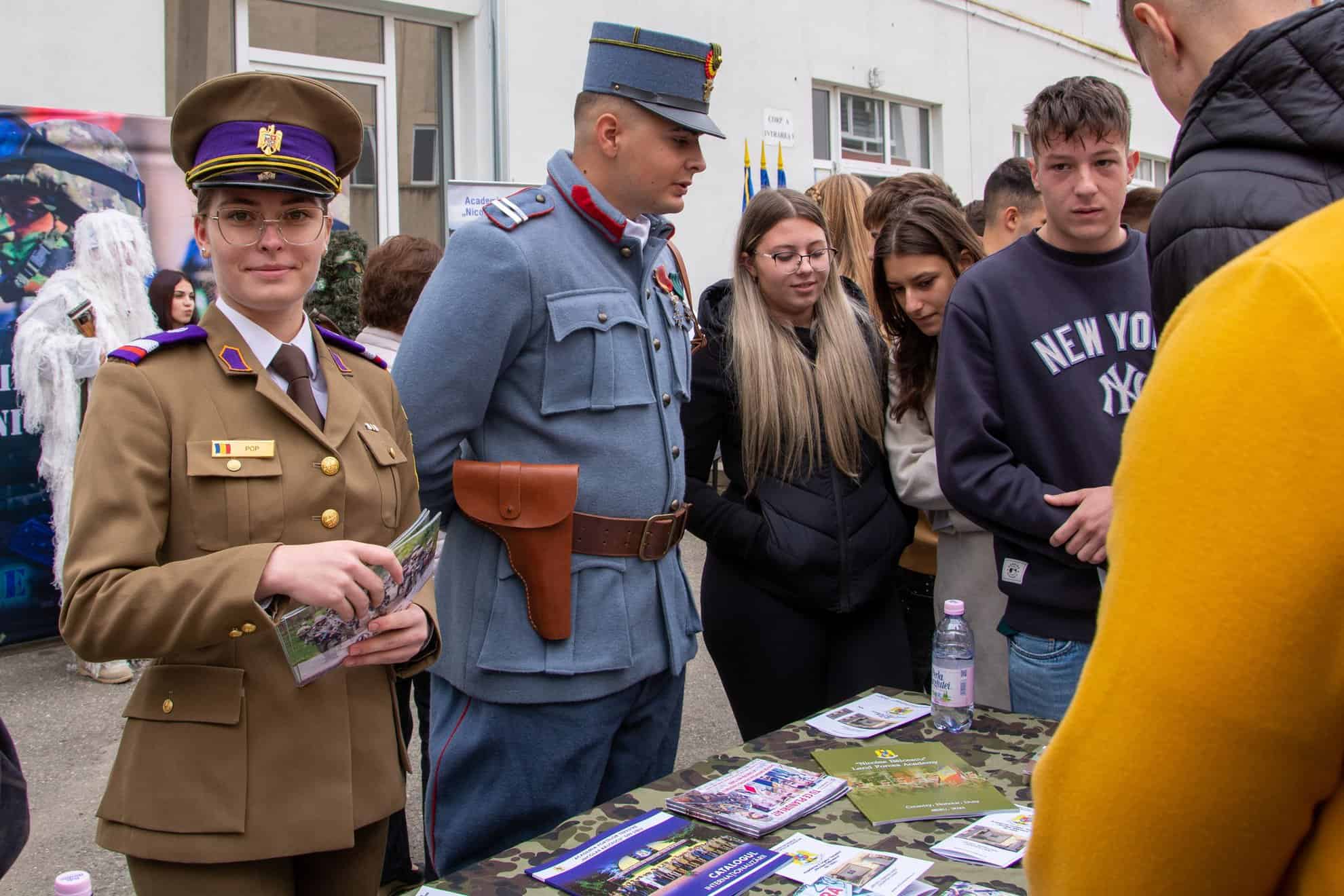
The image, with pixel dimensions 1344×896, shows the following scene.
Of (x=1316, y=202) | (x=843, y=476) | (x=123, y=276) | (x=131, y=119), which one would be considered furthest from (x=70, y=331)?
(x=1316, y=202)

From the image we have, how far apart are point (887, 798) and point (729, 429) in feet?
4.33

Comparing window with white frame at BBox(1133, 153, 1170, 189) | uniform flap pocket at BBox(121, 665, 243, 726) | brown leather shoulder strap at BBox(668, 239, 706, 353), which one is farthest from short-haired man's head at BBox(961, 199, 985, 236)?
window with white frame at BBox(1133, 153, 1170, 189)

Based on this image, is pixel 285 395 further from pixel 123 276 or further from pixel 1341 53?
pixel 123 276

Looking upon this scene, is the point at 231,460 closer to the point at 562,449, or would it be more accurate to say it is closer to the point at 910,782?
the point at 562,449

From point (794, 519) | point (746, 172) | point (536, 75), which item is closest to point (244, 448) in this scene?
point (794, 519)

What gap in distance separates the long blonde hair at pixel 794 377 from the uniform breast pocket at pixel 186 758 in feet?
5.01

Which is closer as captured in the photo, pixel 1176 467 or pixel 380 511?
pixel 1176 467

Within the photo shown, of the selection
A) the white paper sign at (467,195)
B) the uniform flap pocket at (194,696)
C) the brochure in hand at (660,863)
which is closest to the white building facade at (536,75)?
the white paper sign at (467,195)

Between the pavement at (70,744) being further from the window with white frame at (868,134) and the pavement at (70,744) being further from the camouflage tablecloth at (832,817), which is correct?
the window with white frame at (868,134)

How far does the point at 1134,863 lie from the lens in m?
0.67

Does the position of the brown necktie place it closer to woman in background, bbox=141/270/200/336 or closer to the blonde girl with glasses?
the blonde girl with glasses

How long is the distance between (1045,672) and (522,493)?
1.11m

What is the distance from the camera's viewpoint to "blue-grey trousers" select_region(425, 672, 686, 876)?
210 centimetres

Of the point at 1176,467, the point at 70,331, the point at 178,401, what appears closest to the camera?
the point at 1176,467
